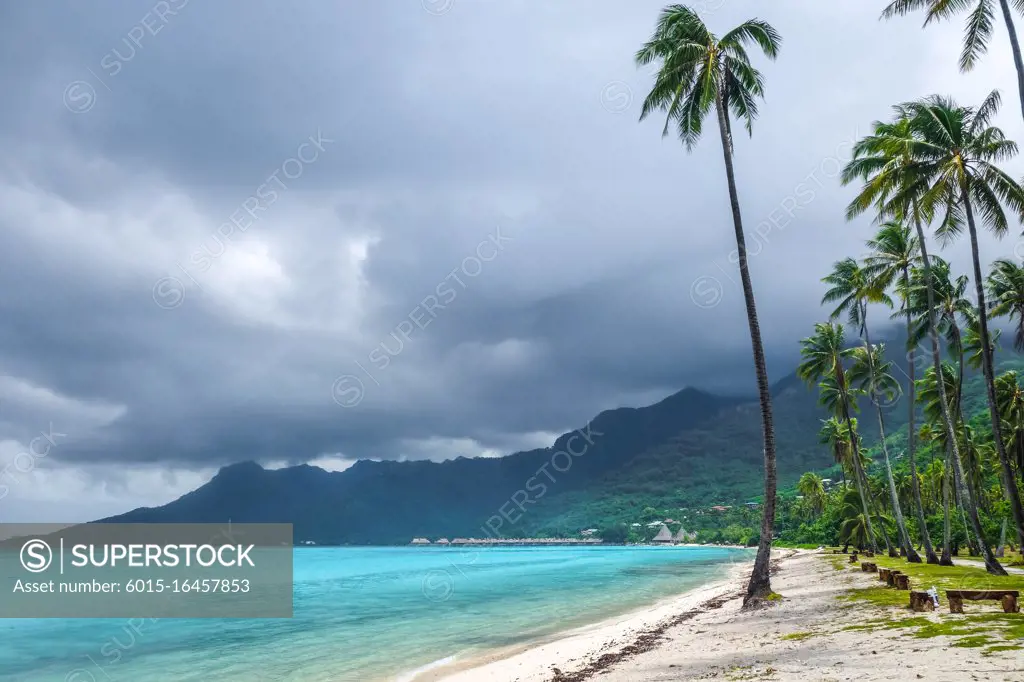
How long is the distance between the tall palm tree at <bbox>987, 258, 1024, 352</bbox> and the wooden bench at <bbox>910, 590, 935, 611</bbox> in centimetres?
1751

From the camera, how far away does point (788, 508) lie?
124000 mm

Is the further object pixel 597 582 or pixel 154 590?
pixel 154 590

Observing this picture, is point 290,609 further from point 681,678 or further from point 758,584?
point 681,678

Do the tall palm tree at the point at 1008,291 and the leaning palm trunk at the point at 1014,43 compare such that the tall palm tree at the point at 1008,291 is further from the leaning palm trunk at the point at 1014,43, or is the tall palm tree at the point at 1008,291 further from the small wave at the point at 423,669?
the small wave at the point at 423,669

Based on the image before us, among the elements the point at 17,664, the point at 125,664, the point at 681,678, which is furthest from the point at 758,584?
the point at 17,664

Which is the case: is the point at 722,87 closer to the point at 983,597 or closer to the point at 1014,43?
the point at 1014,43

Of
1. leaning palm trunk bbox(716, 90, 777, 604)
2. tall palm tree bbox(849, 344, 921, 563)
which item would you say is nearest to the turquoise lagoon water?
leaning palm trunk bbox(716, 90, 777, 604)

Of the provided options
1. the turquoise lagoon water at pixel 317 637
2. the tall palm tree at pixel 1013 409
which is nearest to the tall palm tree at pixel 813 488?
the turquoise lagoon water at pixel 317 637

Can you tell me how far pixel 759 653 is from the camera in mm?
12164

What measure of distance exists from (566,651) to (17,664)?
2268 centimetres

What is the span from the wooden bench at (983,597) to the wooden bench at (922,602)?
63 cm

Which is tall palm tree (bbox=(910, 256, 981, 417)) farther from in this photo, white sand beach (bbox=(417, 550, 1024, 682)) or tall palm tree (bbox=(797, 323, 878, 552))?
white sand beach (bbox=(417, 550, 1024, 682))

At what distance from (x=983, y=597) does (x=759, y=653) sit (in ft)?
21.3

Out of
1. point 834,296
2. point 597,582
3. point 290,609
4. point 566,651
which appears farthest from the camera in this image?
point 597,582
